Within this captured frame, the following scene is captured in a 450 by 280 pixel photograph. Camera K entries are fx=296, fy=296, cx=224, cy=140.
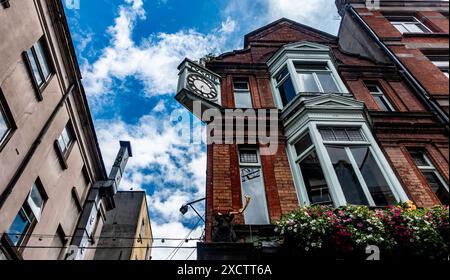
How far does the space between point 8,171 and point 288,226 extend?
31.8 feet

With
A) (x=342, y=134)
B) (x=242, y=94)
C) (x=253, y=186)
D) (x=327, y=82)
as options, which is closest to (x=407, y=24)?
(x=327, y=82)

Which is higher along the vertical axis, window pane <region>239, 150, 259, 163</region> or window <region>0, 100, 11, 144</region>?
window <region>0, 100, 11, 144</region>

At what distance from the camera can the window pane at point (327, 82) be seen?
10781mm

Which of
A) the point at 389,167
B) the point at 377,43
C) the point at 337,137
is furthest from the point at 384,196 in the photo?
the point at 377,43

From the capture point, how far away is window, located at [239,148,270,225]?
770cm

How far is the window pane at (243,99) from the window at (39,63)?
7.86 metres

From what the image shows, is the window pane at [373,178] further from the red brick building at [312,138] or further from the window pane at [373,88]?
the window pane at [373,88]

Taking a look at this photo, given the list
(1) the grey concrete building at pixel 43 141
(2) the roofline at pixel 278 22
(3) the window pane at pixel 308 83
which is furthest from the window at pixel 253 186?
(2) the roofline at pixel 278 22

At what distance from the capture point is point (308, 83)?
35.9 feet

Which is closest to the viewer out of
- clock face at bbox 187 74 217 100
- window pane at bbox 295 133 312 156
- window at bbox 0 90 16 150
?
window pane at bbox 295 133 312 156

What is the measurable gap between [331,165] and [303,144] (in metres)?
1.45

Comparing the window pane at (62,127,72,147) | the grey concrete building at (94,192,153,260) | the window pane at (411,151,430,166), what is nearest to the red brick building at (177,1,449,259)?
the window pane at (411,151,430,166)

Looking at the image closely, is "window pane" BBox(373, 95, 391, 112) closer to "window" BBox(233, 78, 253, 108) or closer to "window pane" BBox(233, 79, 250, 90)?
"window" BBox(233, 78, 253, 108)

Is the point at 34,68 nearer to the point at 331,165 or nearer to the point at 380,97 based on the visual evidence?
the point at 331,165
